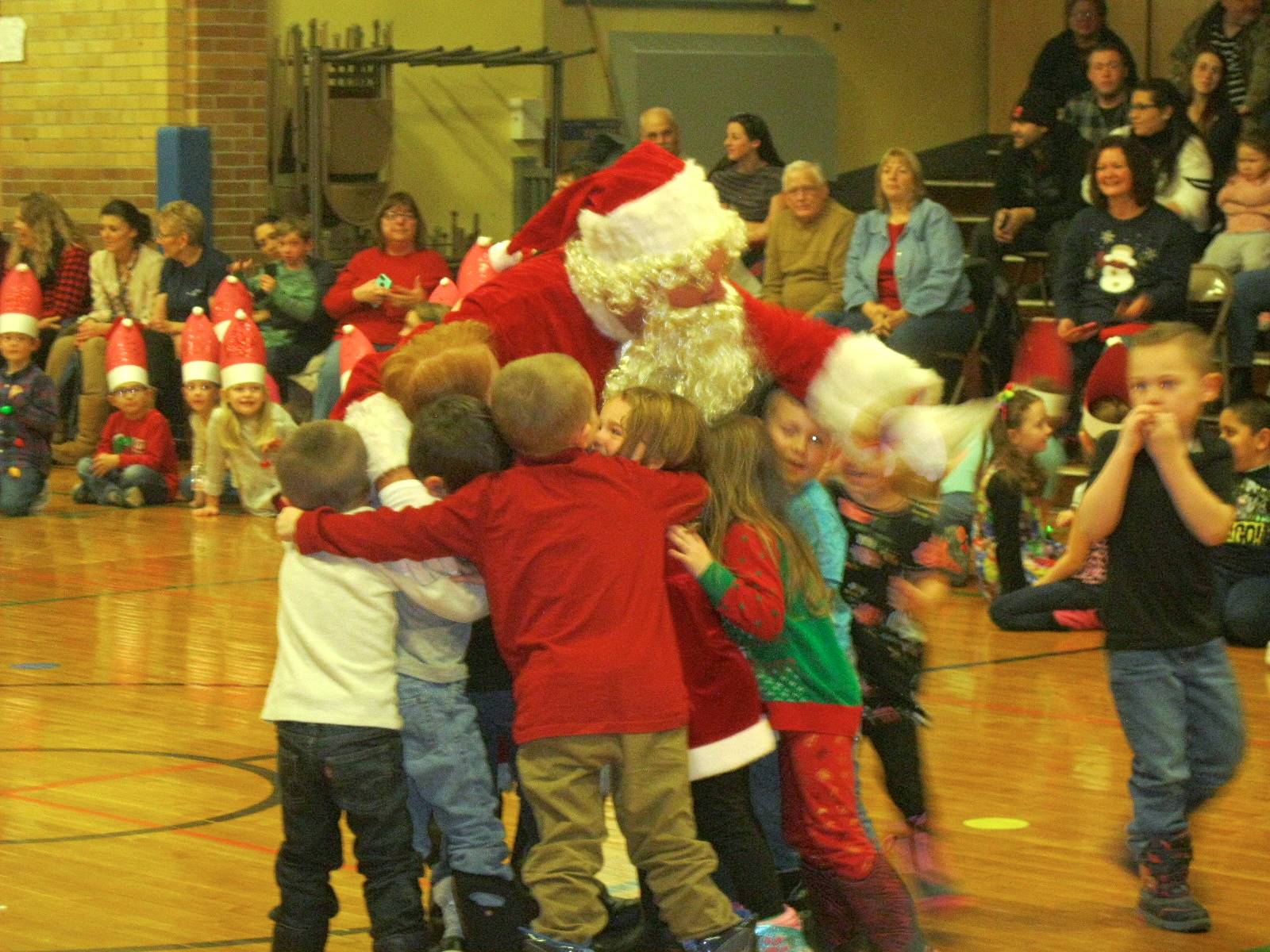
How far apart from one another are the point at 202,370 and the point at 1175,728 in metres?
6.54

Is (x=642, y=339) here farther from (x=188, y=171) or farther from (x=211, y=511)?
(x=188, y=171)

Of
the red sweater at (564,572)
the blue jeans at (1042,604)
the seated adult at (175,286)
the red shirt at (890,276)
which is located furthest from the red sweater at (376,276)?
the red sweater at (564,572)

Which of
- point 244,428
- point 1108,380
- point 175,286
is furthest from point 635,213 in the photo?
point 175,286

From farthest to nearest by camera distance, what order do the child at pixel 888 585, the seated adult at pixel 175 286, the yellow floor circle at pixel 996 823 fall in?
the seated adult at pixel 175 286 → the yellow floor circle at pixel 996 823 → the child at pixel 888 585

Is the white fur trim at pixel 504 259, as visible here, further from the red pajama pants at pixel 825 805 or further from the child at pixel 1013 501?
the child at pixel 1013 501

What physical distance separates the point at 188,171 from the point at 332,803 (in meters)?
8.87

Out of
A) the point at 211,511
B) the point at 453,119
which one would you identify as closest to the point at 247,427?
the point at 211,511

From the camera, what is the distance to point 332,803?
318cm

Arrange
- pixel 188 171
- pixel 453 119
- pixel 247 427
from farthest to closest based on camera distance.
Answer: pixel 453 119 → pixel 188 171 → pixel 247 427

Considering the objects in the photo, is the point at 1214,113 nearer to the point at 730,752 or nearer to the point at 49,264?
the point at 49,264

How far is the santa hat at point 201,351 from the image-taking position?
30.6ft

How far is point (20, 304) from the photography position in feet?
30.9

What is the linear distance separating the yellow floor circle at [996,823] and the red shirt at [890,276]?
4.83m

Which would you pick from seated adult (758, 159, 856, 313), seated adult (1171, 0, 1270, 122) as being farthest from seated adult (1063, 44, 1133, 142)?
seated adult (758, 159, 856, 313)
